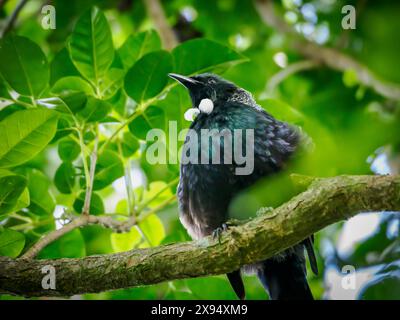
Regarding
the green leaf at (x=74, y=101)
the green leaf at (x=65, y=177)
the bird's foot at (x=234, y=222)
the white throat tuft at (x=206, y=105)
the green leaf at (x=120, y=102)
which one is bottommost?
the bird's foot at (x=234, y=222)

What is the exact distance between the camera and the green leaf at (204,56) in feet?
10.3

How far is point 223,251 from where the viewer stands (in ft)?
8.16

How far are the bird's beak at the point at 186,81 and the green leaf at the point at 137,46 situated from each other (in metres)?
0.30

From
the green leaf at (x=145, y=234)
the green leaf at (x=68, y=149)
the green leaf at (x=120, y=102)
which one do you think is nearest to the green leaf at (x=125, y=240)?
the green leaf at (x=145, y=234)

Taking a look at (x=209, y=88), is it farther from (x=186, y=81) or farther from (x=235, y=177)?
(x=235, y=177)

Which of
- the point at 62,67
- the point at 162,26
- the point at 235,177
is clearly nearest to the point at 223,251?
the point at 235,177

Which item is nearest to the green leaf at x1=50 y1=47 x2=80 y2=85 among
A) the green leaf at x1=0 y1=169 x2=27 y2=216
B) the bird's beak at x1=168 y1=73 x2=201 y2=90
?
the bird's beak at x1=168 y1=73 x2=201 y2=90

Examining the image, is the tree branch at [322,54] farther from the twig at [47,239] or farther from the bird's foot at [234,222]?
the twig at [47,239]

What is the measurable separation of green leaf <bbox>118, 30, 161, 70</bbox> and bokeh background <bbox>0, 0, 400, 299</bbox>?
0.36m

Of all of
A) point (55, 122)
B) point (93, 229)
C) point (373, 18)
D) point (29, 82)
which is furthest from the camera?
point (373, 18)
